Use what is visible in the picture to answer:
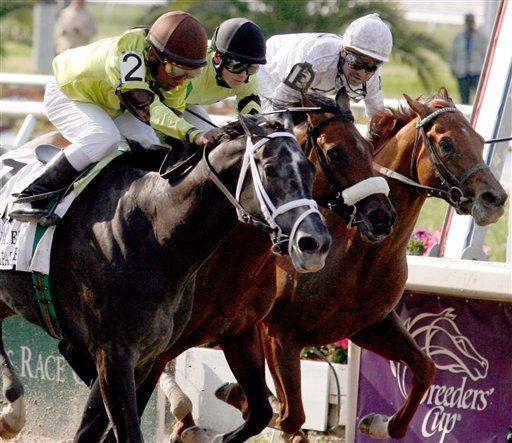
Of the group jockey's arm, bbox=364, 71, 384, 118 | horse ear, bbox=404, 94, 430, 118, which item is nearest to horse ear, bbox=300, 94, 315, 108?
horse ear, bbox=404, 94, 430, 118

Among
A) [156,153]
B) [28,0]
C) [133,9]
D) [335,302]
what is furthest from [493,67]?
[133,9]

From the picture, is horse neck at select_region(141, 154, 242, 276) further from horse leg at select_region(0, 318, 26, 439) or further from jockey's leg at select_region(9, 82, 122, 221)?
horse leg at select_region(0, 318, 26, 439)

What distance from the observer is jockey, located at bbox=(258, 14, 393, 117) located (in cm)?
648

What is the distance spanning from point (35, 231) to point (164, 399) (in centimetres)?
214

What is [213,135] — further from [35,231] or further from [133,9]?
[133,9]

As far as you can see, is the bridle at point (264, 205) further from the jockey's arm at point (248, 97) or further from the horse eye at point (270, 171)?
the jockey's arm at point (248, 97)

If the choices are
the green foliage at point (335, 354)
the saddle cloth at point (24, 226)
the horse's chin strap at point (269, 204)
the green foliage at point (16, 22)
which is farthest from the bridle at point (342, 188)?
the green foliage at point (16, 22)

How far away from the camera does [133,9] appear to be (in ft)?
112

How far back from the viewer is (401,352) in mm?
6715

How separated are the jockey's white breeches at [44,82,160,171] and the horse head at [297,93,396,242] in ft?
2.44

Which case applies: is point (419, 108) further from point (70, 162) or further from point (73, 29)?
point (73, 29)

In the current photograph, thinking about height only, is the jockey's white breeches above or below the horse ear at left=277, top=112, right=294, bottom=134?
below

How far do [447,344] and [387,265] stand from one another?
3.06 ft

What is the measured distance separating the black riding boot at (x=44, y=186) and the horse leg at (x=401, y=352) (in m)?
1.76
